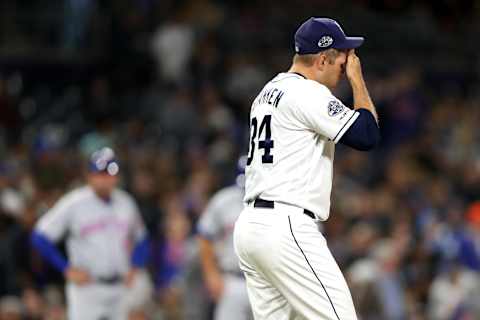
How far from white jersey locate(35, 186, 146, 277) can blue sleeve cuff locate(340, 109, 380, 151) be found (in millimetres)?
4282

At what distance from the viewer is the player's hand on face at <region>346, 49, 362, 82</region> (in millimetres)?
7398

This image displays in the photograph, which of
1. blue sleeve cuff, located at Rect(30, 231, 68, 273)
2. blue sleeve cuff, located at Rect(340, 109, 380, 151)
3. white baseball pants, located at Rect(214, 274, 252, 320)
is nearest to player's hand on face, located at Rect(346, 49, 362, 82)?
blue sleeve cuff, located at Rect(340, 109, 380, 151)

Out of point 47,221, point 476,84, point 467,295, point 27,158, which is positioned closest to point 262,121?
point 47,221

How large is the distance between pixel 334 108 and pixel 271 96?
41 centimetres

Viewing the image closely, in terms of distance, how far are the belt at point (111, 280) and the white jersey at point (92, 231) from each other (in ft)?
0.09

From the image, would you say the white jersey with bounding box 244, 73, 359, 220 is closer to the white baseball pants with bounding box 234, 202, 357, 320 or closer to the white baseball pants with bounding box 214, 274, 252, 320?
the white baseball pants with bounding box 234, 202, 357, 320

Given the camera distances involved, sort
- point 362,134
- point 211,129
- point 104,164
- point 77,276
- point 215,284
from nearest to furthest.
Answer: point 362,134
point 77,276
point 104,164
point 215,284
point 211,129

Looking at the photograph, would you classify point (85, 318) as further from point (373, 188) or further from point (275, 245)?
point (373, 188)

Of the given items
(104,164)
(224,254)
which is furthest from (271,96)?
(224,254)

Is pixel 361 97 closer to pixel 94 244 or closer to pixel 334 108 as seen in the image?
pixel 334 108

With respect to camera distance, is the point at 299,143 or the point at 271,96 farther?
the point at 271,96

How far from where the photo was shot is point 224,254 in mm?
11836

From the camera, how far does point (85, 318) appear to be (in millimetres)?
11039

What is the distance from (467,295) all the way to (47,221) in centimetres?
434
